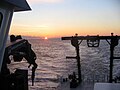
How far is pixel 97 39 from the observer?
73.4 feet

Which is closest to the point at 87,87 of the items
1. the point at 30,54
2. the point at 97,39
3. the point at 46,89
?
the point at 97,39

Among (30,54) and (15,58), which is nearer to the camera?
(15,58)

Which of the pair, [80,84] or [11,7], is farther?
[80,84]

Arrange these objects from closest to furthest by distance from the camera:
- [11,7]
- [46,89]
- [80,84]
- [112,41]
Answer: [11,7]
[112,41]
[80,84]
[46,89]

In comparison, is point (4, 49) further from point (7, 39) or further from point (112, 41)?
point (112, 41)

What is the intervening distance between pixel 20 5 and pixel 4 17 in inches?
19.3

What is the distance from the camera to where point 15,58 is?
6164 mm

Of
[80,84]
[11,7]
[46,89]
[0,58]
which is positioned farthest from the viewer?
[46,89]

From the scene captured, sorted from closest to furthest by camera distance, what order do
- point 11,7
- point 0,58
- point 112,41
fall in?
point 0,58, point 11,7, point 112,41

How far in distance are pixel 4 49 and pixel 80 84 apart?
1798cm

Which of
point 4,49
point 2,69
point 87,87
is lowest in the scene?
point 87,87

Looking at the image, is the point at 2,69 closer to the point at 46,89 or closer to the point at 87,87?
the point at 87,87

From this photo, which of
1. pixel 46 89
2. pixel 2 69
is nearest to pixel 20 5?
pixel 2 69

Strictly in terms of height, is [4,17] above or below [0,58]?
above
